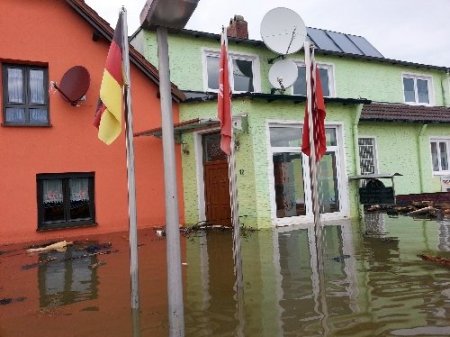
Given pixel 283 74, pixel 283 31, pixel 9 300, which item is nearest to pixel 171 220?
pixel 9 300

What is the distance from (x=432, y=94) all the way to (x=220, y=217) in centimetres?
1417

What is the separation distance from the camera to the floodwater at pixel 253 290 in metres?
3.88

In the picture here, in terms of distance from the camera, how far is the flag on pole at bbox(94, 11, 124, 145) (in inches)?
150

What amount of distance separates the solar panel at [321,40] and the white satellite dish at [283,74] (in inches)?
143

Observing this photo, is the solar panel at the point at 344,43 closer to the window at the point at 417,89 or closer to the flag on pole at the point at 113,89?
Answer: the window at the point at 417,89

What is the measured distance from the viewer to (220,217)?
12.2 m

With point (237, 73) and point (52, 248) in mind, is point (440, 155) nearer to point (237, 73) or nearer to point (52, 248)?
point (237, 73)

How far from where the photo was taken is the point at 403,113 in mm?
17172

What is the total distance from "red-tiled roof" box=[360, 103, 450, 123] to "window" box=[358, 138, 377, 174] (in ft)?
3.34

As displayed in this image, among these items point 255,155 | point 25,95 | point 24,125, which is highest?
point 25,95

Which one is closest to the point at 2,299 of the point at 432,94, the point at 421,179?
the point at 421,179

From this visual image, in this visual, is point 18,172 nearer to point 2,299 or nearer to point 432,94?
point 2,299

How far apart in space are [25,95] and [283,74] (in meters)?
8.44

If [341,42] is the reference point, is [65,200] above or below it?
below
